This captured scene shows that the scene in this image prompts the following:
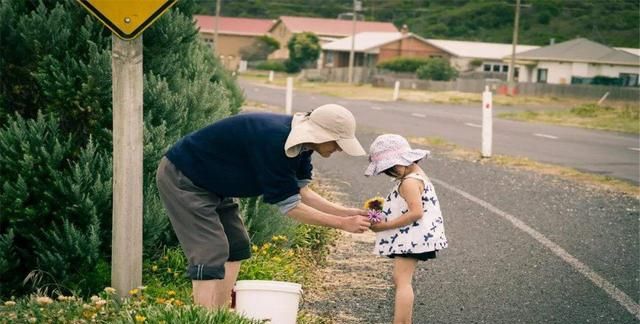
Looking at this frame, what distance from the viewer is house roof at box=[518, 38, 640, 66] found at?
66.5 meters

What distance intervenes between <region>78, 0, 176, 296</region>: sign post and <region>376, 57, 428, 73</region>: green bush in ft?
239

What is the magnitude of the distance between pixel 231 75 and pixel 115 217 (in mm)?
9645

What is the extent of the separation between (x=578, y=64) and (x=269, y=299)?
2655 inches

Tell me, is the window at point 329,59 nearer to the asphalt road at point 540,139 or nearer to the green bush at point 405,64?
the green bush at point 405,64

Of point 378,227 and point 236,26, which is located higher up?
point 236,26

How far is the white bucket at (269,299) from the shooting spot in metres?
5.10

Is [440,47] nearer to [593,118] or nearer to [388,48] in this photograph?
[388,48]

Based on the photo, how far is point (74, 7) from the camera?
6559mm

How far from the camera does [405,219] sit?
5602 mm

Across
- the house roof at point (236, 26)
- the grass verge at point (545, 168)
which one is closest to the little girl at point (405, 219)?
the grass verge at point (545, 168)

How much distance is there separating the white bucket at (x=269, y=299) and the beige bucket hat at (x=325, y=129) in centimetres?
74

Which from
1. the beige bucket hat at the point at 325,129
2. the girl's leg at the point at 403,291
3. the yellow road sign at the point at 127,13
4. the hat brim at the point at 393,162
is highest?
the yellow road sign at the point at 127,13

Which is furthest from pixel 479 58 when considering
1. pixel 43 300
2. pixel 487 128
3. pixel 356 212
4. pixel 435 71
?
pixel 43 300

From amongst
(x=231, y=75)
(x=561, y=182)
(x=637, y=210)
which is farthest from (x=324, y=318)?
(x=231, y=75)
